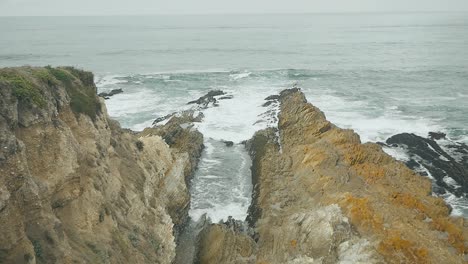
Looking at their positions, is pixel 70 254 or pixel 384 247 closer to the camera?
pixel 70 254

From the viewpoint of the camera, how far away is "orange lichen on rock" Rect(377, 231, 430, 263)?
15516 millimetres

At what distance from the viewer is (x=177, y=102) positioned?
56500mm

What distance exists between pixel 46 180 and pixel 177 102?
4270cm

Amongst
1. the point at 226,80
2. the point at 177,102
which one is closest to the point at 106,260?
the point at 177,102

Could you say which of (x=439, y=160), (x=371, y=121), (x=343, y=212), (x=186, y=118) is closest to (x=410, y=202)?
(x=343, y=212)

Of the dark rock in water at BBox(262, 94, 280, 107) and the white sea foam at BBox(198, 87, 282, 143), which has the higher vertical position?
the dark rock in water at BBox(262, 94, 280, 107)

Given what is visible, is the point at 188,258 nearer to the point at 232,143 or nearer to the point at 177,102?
the point at 232,143

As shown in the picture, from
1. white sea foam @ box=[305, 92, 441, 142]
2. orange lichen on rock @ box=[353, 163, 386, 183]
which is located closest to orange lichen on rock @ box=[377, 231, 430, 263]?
orange lichen on rock @ box=[353, 163, 386, 183]

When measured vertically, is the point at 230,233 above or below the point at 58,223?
below

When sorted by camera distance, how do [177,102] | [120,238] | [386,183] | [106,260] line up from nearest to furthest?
[106,260]
[120,238]
[386,183]
[177,102]

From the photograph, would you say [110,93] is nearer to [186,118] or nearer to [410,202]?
[186,118]

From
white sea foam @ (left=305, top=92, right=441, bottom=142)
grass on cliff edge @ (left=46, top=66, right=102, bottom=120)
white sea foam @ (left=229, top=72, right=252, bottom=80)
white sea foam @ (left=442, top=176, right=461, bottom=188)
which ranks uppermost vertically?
grass on cliff edge @ (left=46, top=66, right=102, bottom=120)

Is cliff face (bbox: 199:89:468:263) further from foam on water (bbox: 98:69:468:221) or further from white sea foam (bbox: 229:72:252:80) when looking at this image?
white sea foam (bbox: 229:72:252:80)

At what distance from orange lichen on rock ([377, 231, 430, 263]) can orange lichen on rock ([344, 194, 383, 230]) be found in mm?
1179
